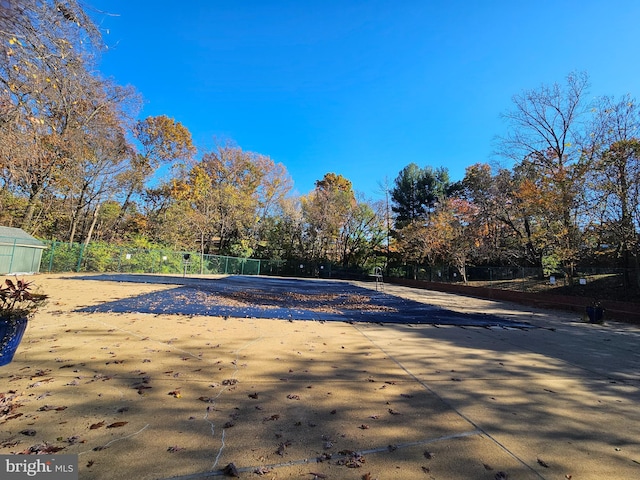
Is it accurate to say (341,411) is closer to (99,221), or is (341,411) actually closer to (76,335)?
(76,335)

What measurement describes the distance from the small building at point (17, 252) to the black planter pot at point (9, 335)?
17425 mm

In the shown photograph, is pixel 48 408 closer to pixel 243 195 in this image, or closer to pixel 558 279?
pixel 558 279

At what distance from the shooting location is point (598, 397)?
3496 millimetres

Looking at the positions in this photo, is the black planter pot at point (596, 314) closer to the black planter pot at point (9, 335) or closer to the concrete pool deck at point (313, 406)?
the concrete pool deck at point (313, 406)

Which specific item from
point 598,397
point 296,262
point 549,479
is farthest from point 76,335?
point 296,262

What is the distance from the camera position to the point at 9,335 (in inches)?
136

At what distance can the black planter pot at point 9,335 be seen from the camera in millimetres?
3368

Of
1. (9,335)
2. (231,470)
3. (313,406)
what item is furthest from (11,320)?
(313,406)

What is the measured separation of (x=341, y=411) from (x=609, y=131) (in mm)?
17388

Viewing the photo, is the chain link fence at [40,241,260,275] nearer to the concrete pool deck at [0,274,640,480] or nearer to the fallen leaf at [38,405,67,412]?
the concrete pool deck at [0,274,640,480]

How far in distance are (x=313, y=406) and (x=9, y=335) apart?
11.4 ft

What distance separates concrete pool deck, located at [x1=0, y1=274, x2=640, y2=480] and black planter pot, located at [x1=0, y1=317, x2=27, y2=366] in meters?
0.18

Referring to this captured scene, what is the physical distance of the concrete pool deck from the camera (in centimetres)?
210

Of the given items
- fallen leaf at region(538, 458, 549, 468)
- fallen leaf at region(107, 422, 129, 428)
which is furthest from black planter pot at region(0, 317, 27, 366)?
fallen leaf at region(538, 458, 549, 468)
